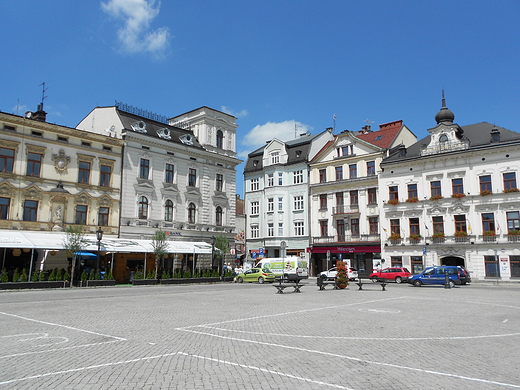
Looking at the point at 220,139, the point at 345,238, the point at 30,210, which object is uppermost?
the point at 220,139

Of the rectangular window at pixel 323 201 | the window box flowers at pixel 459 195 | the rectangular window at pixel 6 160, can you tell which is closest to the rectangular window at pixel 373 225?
the rectangular window at pixel 323 201

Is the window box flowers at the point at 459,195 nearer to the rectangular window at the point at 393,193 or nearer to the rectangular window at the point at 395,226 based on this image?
the rectangular window at the point at 393,193

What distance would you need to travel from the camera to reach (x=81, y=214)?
36.7 m

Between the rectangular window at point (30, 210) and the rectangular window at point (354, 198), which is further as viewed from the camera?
the rectangular window at point (354, 198)

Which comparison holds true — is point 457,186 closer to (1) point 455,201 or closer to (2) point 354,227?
(1) point 455,201

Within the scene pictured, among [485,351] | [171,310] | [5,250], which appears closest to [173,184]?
[5,250]

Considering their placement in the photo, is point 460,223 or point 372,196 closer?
point 460,223

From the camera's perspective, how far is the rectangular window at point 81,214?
36.3 metres

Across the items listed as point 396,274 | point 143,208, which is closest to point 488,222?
point 396,274

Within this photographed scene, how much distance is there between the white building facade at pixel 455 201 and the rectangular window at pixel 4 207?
35.5 m

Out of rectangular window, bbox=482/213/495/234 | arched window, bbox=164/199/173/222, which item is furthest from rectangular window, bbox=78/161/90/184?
rectangular window, bbox=482/213/495/234

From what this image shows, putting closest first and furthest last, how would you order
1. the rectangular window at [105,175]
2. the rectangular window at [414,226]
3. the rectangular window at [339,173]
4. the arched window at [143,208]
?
the rectangular window at [105,175]
the arched window at [143,208]
the rectangular window at [414,226]
the rectangular window at [339,173]

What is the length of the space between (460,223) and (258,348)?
38.6 metres

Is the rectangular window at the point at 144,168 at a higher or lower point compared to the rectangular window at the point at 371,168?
lower
